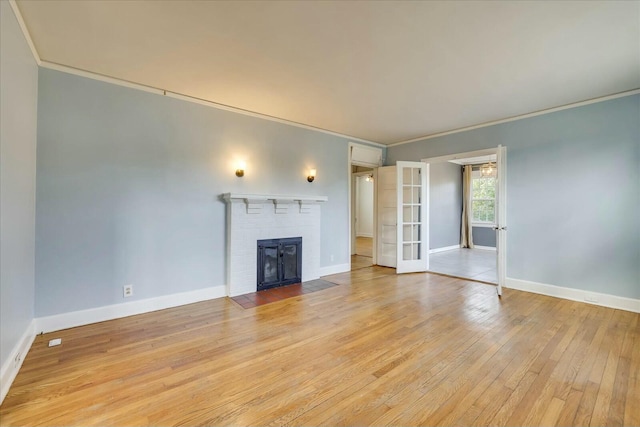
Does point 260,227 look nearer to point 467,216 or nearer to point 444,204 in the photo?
point 444,204

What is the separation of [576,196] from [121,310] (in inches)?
239

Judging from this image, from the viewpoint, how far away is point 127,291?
3.15 m

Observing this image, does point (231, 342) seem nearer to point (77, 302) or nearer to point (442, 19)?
point (77, 302)

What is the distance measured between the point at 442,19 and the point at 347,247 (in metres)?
4.07

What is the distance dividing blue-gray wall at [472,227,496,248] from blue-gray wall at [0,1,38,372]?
10.1 m

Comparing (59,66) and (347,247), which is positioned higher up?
(59,66)

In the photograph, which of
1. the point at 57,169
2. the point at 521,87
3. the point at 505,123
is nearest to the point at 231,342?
the point at 57,169

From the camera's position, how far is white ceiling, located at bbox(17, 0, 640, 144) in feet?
6.73

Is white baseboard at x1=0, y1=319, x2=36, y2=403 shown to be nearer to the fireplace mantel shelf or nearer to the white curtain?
the fireplace mantel shelf

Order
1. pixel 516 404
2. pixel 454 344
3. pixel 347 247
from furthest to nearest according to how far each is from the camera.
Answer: pixel 347 247 → pixel 454 344 → pixel 516 404

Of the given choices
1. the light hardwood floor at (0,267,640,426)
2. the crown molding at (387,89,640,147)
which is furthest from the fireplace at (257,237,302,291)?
the crown molding at (387,89,640,147)

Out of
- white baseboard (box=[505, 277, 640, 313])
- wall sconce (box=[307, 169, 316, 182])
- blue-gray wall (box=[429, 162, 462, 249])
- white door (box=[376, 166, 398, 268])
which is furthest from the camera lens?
blue-gray wall (box=[429, 162, 462, 249])

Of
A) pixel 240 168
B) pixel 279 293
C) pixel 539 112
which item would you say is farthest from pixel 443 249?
pixel 240 168

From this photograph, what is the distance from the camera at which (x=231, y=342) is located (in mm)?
2564
